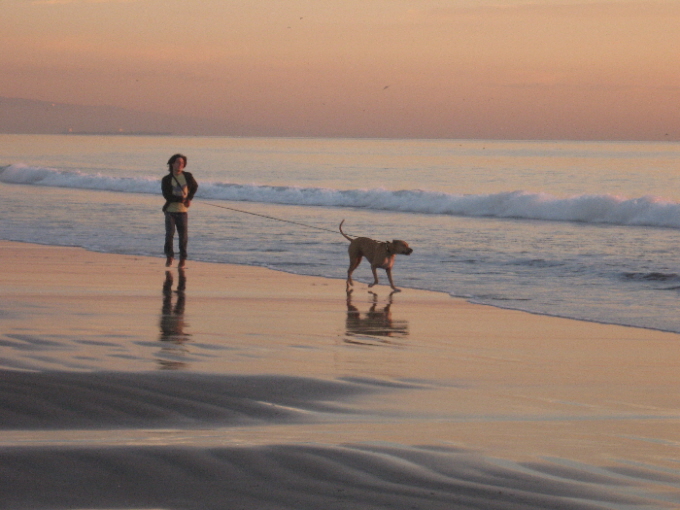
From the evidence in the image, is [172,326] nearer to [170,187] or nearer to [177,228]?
[170,187]

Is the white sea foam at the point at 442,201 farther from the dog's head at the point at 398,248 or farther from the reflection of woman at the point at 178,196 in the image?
the reflection of woman at the point at 178,196

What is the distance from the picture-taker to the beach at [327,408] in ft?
12.9

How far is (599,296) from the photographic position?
37.3ft

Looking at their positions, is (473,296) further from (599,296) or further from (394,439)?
(394,439)

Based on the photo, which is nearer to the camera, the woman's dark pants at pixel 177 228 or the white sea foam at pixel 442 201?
the woman's dark pants at pixel 177 228

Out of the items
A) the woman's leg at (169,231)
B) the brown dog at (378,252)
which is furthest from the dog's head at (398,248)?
the woman's leg at (169,231)

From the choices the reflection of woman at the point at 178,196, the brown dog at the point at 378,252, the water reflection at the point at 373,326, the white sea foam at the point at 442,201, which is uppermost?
the white sea foam at the point at 442,201

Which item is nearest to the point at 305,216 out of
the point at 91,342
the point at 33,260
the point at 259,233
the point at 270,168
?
the point at 259,233

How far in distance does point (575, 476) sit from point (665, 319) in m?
5.83

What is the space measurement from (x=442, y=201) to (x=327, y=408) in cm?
2746

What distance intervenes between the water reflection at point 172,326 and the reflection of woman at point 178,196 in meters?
1.59

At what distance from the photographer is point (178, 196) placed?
1352cm

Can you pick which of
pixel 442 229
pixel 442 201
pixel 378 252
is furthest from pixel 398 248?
pixel 442 201

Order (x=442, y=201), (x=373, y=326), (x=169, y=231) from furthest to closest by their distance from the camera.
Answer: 1. (x=442, y=201)
2. (x=169, y=231)
3. (x=373, y=326)
